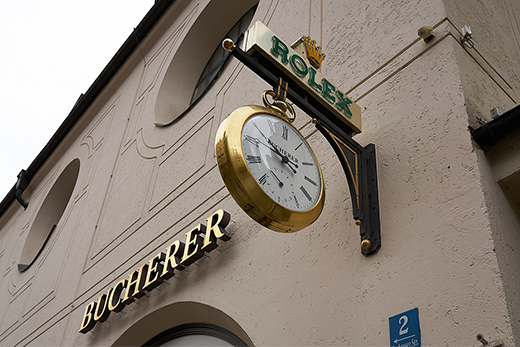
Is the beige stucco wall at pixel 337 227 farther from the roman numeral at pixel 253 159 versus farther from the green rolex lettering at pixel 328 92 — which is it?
the roman numeral at pixel 253 159

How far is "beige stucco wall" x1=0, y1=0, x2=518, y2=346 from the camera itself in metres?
3.07

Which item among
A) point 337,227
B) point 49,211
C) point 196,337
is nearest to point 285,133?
point 337,227

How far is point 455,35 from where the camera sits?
3848 millimetres

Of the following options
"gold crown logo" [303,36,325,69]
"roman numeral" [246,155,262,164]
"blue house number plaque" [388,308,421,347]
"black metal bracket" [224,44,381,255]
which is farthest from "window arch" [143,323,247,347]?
"gold crown logo" [303,36,325,69]

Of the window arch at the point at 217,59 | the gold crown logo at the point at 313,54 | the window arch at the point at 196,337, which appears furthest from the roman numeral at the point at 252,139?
the window arch at the point at 217,59

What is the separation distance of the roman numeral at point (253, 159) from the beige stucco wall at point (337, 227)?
973 millimetres

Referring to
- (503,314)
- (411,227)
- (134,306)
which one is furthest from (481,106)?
(134,306)

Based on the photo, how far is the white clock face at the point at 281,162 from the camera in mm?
3135

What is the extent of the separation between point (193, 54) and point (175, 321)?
14.8ft

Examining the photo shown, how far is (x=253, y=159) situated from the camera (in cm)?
314

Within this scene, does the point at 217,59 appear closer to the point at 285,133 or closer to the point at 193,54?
the point at 193,54

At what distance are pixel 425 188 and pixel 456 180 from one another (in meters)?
0.22

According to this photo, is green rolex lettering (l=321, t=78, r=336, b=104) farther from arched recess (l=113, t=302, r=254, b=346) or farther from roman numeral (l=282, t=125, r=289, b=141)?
arched recess (l=113, t=302, r=254, b=346)

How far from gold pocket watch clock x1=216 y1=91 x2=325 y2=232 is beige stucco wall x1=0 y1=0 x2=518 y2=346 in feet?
2.00
